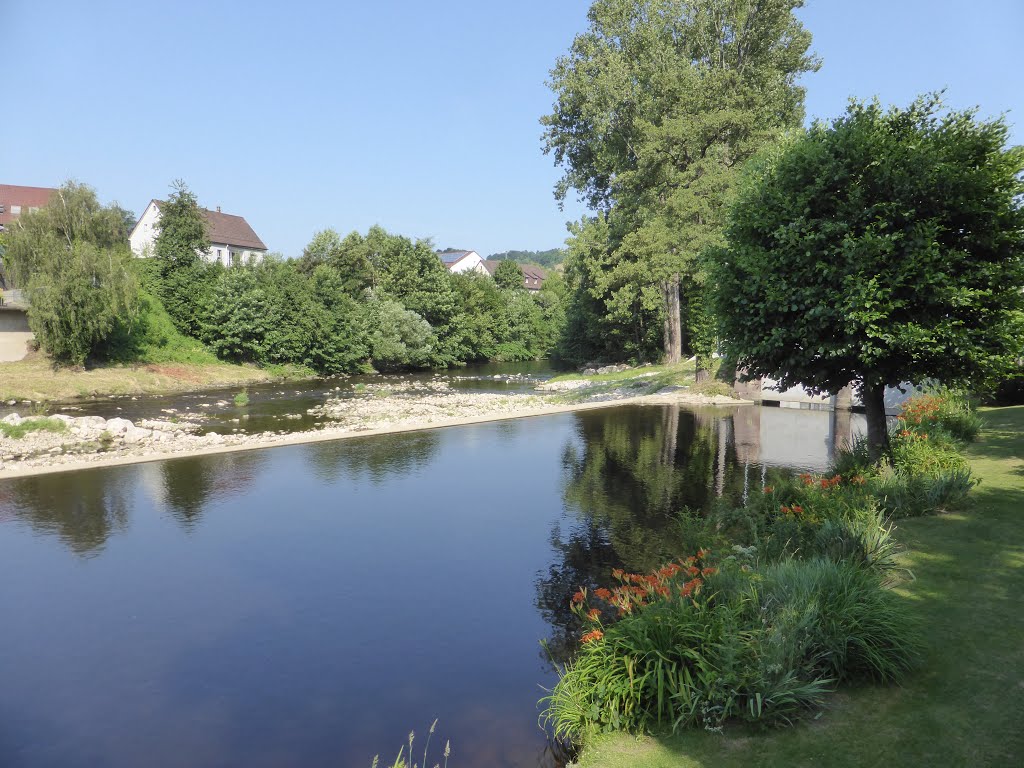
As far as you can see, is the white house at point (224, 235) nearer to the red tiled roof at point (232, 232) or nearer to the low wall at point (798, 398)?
the red tiled roof at point (232, 232)

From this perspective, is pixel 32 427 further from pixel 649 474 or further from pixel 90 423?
pixel 649 474

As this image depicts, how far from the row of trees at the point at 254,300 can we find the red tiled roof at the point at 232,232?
16506 millimetres

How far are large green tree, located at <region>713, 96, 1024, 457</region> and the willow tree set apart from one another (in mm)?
20414

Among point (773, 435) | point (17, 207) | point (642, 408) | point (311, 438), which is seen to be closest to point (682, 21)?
point (642, 408)

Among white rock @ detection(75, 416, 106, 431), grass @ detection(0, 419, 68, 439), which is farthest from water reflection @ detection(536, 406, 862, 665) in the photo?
grass @ detection(0, 419, 68, 439)

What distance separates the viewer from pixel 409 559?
Answer: 456 inches

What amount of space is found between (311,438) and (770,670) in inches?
754

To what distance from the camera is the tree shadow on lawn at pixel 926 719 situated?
16.3 feet

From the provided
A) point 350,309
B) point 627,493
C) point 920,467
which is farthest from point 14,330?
point 920,467

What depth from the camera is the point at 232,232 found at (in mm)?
77938

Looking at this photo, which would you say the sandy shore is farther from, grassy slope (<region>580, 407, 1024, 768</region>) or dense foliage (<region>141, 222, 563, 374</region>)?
grassy slope (<region>580, 407, 1024, 768</region>)

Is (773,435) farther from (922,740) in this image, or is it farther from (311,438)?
(922,740)

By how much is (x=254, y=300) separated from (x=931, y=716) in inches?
1933

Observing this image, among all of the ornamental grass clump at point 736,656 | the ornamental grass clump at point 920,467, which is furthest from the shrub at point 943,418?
the ornamental grass clump at point 736,656
